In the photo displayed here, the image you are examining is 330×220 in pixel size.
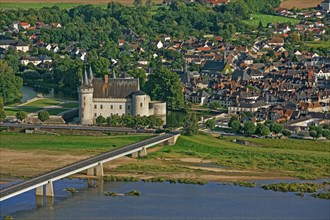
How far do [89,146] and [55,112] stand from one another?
9995 millimetres

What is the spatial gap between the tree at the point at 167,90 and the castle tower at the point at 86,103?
6.99m

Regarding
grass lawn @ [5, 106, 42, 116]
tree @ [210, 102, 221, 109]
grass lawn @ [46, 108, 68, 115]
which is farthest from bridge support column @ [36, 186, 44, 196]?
tree @ [210, 102, 221, 109]

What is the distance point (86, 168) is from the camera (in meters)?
39.3

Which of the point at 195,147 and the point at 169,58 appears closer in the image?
the point at 195,147

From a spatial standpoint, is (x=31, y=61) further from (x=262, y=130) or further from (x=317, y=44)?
Result: (x=262, y=130)

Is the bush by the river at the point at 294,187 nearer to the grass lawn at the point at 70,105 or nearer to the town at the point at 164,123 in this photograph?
the town at the point at 164,123

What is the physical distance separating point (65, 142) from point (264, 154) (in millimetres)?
9046

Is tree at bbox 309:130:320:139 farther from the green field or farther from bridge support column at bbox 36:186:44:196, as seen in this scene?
the green field

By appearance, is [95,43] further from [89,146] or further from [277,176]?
[277,176]

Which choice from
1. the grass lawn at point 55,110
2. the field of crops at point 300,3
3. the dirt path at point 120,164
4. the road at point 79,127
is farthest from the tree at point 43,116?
the field of crops at point 300,3

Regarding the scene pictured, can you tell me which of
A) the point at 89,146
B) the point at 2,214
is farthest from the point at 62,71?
the point at 2,214

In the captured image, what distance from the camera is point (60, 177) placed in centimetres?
3712

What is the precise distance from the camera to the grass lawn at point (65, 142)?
4638 centimetres

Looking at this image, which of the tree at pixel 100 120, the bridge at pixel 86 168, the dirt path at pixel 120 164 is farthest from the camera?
the tree at pixel 100 120
